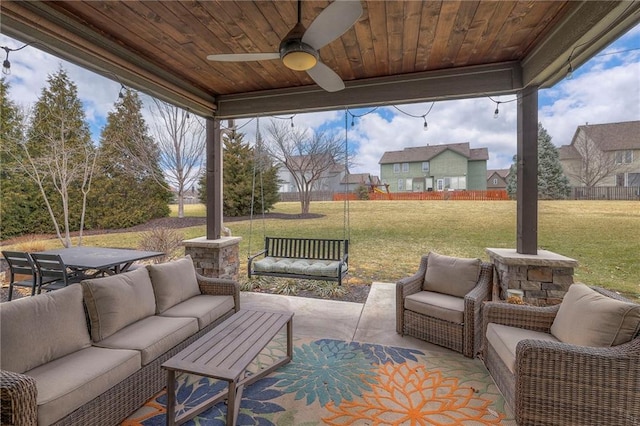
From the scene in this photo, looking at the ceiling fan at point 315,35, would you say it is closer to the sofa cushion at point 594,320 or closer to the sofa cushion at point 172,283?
the sofa cushion at point 172,283

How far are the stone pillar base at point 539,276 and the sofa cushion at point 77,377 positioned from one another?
11.6ft

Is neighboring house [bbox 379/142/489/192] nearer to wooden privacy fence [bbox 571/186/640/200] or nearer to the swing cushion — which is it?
wooden privacy fence [bbox 571/186/640/200]

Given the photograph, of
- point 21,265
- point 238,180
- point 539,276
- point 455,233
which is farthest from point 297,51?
point 238,180

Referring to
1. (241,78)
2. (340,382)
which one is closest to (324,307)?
(340,382)

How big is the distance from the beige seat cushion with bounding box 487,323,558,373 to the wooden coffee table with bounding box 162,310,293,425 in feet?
5.46

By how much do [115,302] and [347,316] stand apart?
2478mm

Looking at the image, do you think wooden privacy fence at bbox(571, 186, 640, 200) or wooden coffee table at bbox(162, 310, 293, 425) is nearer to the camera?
wooden coffee table at bbox(162, 310, 293, 425)

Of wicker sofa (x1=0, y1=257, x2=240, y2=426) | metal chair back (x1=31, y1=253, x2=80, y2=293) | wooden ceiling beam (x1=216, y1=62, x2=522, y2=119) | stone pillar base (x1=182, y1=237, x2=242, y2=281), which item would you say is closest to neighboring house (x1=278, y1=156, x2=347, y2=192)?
wooden ceiling beam (x1=216, y1=62, x2=522, y2=119)

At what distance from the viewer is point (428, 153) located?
4605 mm

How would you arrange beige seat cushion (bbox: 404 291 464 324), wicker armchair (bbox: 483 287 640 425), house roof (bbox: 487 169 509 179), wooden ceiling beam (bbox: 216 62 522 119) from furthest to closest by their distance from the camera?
house roof (bbox: 487 169 509 179), wooden ceiling beam (bbox: 216 62 522 119), beige seat cushion (bbox: 404 291 464 324), wicker armchair (bbox: 483 287 640 425)

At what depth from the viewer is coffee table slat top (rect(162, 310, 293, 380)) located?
162 centimetres

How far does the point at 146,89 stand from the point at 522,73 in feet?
14.4

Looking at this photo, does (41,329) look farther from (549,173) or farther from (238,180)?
(238,180)

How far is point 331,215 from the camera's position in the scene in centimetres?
529
